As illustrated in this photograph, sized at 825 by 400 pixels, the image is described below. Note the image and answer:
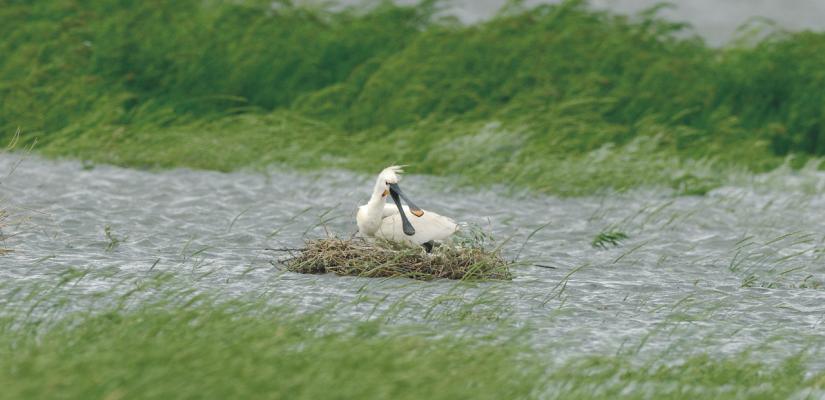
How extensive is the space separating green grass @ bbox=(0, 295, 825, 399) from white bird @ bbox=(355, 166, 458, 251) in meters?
2.03

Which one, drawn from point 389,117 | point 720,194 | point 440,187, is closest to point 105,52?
point 389,117

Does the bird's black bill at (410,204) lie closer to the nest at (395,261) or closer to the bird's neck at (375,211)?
the bird's neck at (375,211)

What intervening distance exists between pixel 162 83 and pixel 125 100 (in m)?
0.83

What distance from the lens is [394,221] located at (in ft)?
34.9

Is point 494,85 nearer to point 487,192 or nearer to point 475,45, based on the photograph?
point 475,45

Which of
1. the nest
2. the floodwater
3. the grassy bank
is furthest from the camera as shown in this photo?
the grassy bank

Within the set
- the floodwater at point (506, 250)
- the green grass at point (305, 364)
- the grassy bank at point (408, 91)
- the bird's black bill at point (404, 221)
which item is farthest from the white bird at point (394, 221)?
the grassy bank at point (408, 91)

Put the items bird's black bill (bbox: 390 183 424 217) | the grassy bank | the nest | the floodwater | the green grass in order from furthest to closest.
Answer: the grassy bank
the nest
bird's black bill (bbox: 390 183 424 217)
the floodwater
the green grass

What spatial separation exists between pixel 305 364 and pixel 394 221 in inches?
143

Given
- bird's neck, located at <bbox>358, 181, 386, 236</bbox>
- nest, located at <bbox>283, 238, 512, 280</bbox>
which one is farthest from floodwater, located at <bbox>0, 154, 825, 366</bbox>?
bird's neck, located at <bbox>358, 181, 386, 236</bbox>

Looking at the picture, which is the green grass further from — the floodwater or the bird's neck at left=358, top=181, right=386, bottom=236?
the bird's neck at left=358, top=181, right=386, bottom=236

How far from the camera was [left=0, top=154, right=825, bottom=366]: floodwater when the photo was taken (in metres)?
9.27

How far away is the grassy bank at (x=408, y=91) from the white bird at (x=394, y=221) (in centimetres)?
601

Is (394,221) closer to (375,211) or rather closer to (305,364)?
(375,211)
